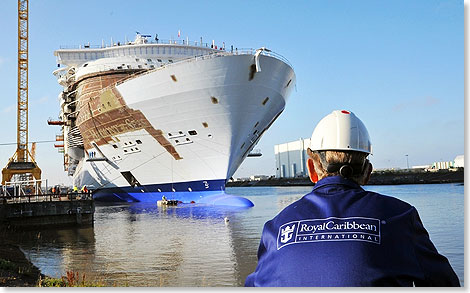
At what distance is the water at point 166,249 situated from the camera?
27.2ft

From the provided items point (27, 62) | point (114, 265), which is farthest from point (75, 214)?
point (27, 62)

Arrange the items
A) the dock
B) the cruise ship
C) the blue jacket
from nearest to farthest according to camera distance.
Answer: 1. the blue jacket
2. the dock
3. the cruise ship

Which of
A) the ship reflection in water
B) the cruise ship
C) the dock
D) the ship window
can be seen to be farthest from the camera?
the ship window

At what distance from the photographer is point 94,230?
16.8 meters

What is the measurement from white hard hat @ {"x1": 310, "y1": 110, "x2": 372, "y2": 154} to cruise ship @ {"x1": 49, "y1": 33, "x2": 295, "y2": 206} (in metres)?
20.0

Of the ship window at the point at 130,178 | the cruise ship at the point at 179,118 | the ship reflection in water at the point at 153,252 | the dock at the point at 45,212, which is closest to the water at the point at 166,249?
the ship reflection in water at the point at 153,252

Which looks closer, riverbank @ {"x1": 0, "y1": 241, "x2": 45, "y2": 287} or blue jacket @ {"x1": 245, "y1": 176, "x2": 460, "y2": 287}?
blue jacket @ {"x1": 245, "y1": 176, "x2": 460, "y2": 287}

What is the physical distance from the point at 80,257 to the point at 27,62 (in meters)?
31.2

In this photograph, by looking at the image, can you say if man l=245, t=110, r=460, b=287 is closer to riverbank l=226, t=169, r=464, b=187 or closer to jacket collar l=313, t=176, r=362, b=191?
jacket collar l=313, t=176, r=362, b=191

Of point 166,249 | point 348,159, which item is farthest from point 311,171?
point 166,249

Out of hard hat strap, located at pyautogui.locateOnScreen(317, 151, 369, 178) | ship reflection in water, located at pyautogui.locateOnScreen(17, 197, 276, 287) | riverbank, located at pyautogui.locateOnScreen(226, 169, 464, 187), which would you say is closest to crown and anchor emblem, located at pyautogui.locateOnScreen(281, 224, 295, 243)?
hard hat strap, located at pyautogui.locateOnScreen(317, 151, 369, 178)

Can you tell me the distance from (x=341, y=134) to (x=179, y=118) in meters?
22.0

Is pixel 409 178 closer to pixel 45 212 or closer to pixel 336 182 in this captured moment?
pixel 45 212

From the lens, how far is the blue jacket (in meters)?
1.38
